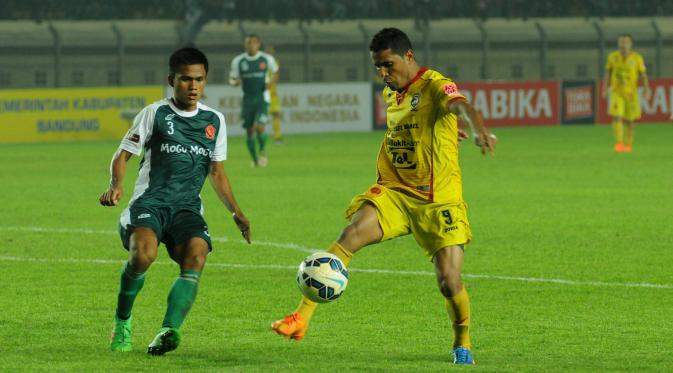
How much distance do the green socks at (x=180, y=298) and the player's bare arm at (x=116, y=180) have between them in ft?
1.68

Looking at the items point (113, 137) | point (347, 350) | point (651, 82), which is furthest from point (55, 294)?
point (651, 82)

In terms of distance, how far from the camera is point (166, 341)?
7016 millimetres

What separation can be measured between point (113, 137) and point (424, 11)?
12074mm

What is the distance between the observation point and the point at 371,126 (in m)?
34.4

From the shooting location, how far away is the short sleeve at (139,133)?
7277 millimetres

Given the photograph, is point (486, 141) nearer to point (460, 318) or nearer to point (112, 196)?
point (460, 318)

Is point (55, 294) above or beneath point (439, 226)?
beneath

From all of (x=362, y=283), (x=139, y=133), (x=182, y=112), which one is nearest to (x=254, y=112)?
(x=362, y=283)

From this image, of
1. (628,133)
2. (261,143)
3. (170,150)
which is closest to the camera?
(170,150)

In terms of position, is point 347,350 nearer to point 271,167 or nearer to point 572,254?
point 572,254

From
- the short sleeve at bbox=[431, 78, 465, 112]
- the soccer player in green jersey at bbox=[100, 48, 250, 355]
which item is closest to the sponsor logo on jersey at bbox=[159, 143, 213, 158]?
the soccer player in green jersey at bbox=[100, 48, 250, 355]

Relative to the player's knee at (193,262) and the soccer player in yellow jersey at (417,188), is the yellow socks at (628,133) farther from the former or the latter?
the player's knee at (193,262)

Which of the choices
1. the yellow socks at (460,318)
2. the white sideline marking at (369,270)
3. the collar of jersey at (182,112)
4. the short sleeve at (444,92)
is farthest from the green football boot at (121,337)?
the white sideline marking at (369,270)

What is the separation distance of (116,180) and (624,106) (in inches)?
797
